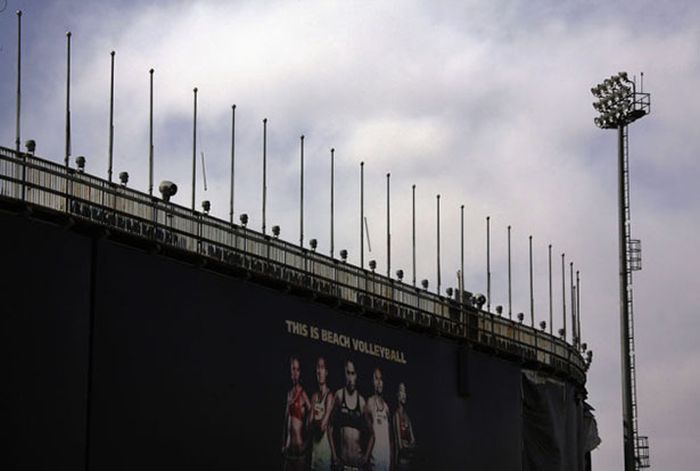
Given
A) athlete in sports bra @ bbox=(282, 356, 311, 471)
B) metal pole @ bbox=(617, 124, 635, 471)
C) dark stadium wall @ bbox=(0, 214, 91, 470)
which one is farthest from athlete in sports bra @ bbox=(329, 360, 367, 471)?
metal pole @ bbox=(617, 124, 635, 471)

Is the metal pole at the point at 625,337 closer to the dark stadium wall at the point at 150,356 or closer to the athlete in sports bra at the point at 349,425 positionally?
the dark stadium wall at the point at 150,356

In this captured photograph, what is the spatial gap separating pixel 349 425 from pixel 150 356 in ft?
36.6

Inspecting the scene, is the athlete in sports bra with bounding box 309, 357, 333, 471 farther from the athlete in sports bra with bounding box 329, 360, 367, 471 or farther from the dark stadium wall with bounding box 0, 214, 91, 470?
the dark stadium wall with bounding box 0, 214, 91, 470

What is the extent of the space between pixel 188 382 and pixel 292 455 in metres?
5.77

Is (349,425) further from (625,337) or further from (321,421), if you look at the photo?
(625,337)

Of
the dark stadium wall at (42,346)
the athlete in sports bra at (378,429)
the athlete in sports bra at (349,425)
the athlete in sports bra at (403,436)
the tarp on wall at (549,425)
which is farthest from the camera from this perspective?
the tarp on wall at (549,425)

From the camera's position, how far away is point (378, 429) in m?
55.9

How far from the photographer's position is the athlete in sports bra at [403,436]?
187 feet

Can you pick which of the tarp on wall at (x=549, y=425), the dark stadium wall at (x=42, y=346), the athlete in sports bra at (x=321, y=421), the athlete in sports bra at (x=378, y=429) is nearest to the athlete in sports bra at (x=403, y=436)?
the athlete in sports bra at (x=378, y=429)

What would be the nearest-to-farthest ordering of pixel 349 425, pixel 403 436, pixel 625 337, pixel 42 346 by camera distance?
pixel 42 346, pixel 349 425, pixel 403 436, pixel 625 337

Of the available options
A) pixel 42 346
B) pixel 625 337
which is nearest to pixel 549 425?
pixel 625 337

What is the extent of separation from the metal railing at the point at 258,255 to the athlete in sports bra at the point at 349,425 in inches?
119

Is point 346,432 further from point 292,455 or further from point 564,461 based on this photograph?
point 564,461

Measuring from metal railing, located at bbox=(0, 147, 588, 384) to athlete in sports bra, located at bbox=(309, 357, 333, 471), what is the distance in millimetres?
2871
